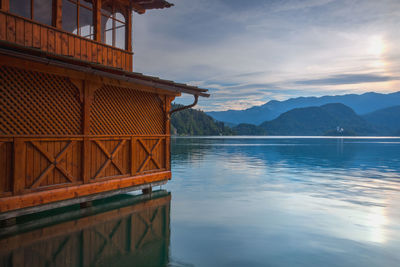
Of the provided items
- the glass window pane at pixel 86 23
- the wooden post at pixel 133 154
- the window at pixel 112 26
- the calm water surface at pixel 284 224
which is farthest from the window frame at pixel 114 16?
the calm water surface at pixel 284 224

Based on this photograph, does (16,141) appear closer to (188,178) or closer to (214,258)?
(214,258)

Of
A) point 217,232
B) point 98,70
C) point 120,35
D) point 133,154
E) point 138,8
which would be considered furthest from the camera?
point 138,8

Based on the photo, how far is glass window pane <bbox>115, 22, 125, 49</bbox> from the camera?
11711mm

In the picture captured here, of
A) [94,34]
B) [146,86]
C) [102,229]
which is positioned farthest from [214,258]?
[94,34]

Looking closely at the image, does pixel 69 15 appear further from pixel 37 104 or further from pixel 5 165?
pixel 5 165

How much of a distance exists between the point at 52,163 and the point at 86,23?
230 inches

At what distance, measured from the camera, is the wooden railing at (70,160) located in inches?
298

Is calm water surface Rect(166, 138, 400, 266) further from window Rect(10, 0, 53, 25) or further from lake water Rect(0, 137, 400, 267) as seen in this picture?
window Rect(10, 0, 53, 25)

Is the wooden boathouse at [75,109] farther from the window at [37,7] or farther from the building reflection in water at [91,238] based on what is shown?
the building reflection in water at [91,238]

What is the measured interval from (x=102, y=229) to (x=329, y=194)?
30.3 ft

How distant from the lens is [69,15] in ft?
39.0

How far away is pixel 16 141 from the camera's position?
761cm

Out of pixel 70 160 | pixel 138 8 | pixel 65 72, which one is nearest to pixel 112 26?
pixel 138 8

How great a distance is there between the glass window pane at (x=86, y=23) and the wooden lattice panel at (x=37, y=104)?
327 centimetres
